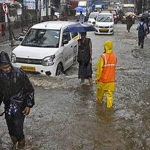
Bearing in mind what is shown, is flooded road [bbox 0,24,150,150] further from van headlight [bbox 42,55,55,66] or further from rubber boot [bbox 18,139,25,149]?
van headlight [bbox 42,55,55,66]

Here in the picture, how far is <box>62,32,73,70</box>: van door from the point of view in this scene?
489 inches

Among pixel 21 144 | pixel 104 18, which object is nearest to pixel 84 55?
pixel 21 144

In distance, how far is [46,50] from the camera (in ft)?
38.2

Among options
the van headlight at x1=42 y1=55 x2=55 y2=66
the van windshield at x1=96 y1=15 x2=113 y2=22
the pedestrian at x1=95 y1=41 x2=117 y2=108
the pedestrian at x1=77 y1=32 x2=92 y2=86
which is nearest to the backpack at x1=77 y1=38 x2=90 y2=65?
the pedestrian at x1=77 y1=32 x2=92 y2=86

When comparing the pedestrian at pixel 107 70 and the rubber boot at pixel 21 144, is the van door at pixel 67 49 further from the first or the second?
the rubber boot at pixel 21 144

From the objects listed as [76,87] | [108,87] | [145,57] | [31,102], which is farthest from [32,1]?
[31,102]

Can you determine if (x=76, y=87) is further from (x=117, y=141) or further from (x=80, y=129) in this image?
(x=117, y=141)

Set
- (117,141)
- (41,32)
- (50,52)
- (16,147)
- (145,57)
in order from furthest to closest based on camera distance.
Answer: (145,57) → (41,32) → (50,52) → (117,141) → (16,147)

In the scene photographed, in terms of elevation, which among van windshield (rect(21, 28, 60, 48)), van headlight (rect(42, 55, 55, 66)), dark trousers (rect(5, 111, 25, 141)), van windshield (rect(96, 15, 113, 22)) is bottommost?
van windshield (rect(96, 15, 113, 22))

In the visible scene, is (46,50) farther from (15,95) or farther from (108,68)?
(15,95)

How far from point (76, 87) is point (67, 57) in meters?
2.29

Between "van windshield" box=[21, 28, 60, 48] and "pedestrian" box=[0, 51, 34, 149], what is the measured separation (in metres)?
6.53

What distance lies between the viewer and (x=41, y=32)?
42.0ft

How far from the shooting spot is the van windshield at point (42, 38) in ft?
40.0
